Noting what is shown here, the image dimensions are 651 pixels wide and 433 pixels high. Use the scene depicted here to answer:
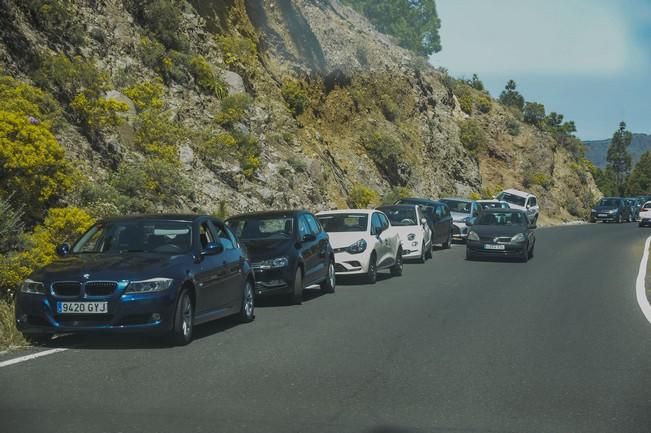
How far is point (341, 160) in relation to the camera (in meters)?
46.5

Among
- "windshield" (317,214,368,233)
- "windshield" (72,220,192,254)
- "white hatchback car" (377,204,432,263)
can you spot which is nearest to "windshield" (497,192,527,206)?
"white hatchback car" (377,204,432,263)

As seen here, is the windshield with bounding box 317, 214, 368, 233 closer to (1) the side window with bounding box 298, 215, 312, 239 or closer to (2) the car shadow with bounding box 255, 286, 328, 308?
(2) the car shadow with bounding box 255, 286, 328, 308

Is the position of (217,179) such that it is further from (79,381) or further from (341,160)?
(79,381)

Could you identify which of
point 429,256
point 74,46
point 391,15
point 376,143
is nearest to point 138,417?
point 429,256

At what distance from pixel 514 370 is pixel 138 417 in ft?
13.0

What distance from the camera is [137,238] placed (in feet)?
37.0

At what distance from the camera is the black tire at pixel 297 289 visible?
14836mm

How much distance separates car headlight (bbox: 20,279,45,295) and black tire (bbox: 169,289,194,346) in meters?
1.45

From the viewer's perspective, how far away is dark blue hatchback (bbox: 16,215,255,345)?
9797mm

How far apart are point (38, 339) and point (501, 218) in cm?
1944

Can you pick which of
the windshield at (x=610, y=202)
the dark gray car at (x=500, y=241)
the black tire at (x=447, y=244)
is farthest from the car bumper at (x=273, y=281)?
the windshield at (x=610, y=202)

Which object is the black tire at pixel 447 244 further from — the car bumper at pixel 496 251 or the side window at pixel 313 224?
the side window at pixel 313 224

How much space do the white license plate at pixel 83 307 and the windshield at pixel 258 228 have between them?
19.9ft

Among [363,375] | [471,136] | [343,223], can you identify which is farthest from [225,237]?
[471,136]
